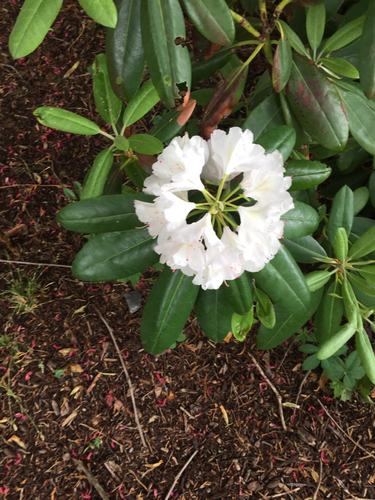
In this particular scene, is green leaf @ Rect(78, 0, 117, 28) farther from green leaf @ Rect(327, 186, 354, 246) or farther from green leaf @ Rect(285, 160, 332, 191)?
green leaf @ Rect(327, 186, 354, 246)

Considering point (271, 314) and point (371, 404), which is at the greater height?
→ point (271, 314)

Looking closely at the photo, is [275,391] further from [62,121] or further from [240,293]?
[62,121]

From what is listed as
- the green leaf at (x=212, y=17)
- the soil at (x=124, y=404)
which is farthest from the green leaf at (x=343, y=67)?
the soil at (x=124, y=404)

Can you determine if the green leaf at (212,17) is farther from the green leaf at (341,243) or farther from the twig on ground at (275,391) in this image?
the twig on ground at (275,391)

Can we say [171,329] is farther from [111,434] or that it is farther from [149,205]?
[111,434]

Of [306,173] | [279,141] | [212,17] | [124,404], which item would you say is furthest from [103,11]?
[124,404]

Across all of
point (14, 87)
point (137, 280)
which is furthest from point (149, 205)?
point (14, 87)

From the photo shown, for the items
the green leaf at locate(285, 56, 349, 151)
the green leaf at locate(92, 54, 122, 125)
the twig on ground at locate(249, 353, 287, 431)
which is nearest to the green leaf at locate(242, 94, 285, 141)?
the green leaf at locate(285, 56, 349, 151)
